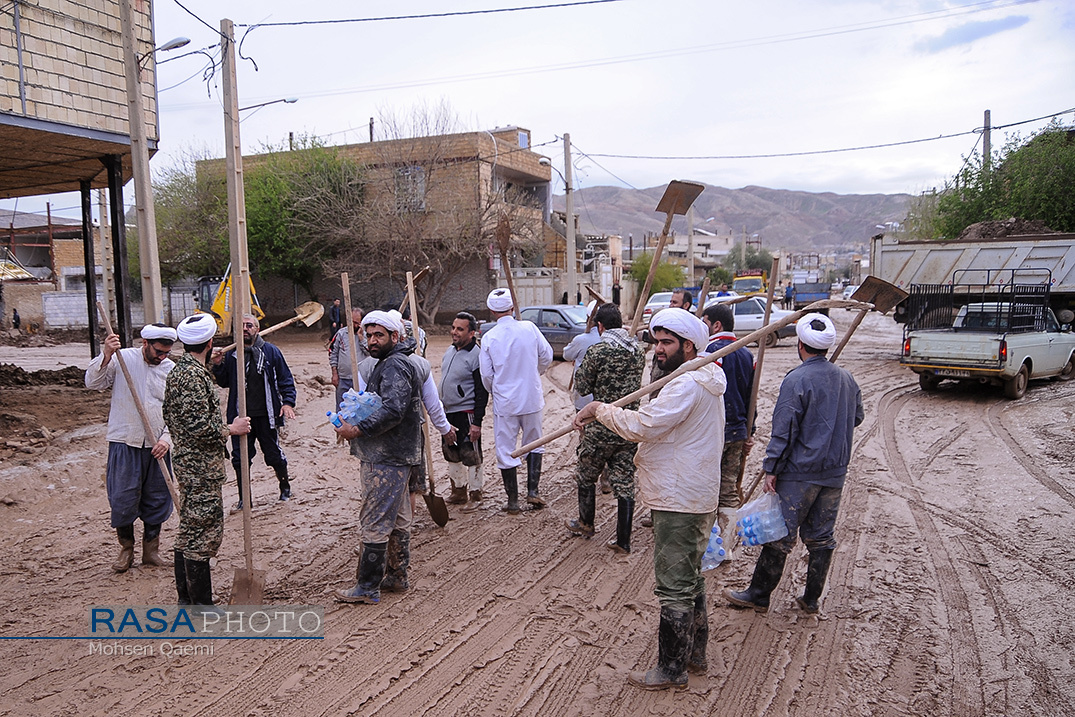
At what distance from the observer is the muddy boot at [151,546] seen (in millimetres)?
4918

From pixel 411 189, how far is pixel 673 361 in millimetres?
22796

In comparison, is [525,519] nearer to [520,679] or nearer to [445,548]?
[445,548]

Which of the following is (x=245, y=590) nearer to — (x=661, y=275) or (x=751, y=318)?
(x=751, y=318)

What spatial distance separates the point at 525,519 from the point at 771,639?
2.56 metres

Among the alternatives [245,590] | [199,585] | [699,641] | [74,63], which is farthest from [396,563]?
[74,63]

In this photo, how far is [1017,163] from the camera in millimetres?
20688

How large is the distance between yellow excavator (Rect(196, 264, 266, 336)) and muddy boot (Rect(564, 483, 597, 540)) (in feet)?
11.7

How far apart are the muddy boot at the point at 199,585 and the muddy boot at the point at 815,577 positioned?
11.5ft

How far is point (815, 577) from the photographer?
4.20 metres

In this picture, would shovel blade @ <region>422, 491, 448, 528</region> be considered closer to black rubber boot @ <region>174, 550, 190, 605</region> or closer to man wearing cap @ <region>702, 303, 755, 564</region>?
black rubber boot @ <region>174, 550, 190, 605</region>

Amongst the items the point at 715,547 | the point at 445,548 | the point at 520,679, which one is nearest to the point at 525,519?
the point at 445,548

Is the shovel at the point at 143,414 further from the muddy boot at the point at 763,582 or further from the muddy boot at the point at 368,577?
the muddy boot at the point at 763,582

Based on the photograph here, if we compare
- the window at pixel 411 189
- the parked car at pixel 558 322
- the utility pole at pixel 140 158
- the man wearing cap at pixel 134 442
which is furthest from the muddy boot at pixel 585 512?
the window at pixel 411 189

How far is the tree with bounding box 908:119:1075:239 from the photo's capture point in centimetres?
1972
